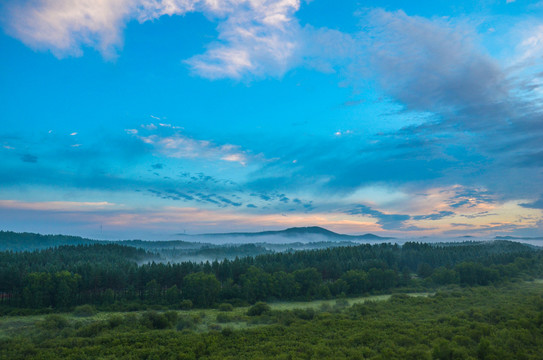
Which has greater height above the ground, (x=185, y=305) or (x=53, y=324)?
(x=53, y=324)

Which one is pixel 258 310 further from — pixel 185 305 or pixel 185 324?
pixel 185 305

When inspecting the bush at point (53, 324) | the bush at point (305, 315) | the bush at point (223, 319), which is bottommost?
the bush at point (223, 319)

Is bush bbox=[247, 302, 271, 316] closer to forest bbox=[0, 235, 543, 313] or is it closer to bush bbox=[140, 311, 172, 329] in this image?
bush bbox=[140, 311, 172, 329]

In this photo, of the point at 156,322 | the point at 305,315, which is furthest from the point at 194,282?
the point at 305,315

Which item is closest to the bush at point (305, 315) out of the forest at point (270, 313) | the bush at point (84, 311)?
the forest at point (270, 313)

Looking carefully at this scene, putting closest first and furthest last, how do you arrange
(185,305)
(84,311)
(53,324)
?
(53,324) → (84,311) → (185,305)

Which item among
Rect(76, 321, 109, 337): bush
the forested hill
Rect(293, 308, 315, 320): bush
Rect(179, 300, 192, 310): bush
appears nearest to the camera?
Rect(76, 321, 109, 337): bush

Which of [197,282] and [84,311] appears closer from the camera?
[84,311]

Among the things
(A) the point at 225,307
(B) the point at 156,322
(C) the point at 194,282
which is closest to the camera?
(B) the point at 156,322

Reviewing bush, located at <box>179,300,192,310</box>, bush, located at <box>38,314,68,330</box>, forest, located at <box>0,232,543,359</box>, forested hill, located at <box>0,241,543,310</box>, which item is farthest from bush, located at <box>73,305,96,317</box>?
bush, located at <box>179,300,192,310</box>

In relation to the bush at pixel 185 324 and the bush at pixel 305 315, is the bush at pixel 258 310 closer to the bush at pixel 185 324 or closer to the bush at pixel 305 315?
the bush at pixel 305 315

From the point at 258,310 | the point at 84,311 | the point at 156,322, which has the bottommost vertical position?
the point at 84,311

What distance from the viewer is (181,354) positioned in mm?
36000

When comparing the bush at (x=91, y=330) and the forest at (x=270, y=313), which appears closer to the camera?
the forest at (x=270, y=313)
